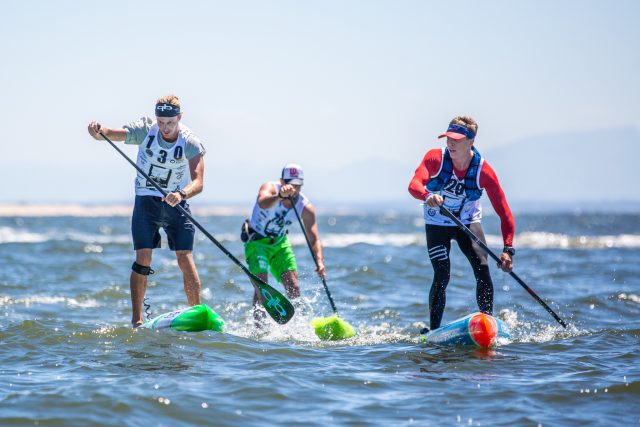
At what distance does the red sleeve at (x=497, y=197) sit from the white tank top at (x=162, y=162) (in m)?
3.19

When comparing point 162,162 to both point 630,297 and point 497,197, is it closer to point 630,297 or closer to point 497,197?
point 497,197

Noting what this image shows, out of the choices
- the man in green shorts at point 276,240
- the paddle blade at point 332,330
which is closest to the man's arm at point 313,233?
the man in green shorts at point 276,240

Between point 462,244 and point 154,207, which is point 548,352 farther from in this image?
point 154,207

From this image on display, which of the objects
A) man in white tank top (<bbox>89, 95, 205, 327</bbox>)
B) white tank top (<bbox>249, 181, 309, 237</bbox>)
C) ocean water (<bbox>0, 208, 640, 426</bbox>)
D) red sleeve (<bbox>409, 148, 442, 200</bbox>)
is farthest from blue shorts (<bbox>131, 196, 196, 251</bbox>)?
red sleeve (<bbox>409, 148, 442, 200</bbox>)

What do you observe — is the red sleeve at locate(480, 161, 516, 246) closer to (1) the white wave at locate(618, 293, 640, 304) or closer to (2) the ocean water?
(2) the ocean water

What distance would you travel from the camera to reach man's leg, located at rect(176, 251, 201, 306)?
9.06 m

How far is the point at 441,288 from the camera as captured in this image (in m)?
9.00

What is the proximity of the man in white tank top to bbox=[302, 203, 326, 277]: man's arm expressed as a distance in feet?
5.42

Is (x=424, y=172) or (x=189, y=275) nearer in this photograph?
(x=424, y=172)

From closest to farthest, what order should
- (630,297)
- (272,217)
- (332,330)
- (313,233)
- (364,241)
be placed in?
(332,330) → (272,217) → (313,233) → (630,297) → (364,241)

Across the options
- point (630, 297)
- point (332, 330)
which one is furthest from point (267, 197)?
point (630, 297)

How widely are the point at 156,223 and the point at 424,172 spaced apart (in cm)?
A: 296

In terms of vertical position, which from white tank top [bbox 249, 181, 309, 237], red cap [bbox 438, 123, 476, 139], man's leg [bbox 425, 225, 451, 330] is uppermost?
red cap [bbox 438, 123, 476, 139]

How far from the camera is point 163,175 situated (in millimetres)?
8844
